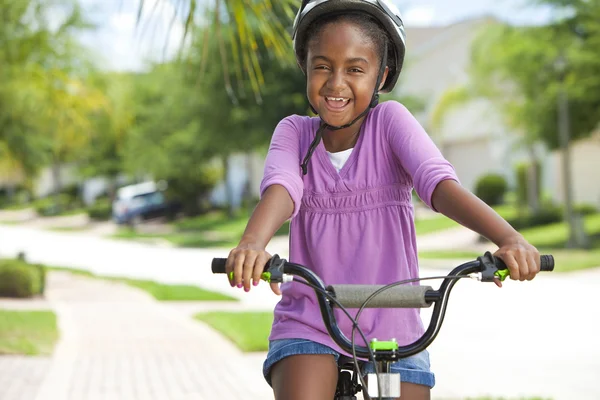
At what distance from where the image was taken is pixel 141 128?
43.9 metres

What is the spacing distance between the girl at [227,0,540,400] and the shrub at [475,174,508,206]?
35312 mm

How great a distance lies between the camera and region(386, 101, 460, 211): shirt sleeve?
113 inches

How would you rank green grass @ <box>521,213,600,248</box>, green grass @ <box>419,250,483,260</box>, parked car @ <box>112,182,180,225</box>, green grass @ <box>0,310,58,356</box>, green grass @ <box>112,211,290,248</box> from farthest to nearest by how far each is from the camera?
parked car @ <box>112,182,180,225</box>
green grass @ <box>112,211,290,248</box>
green grass @ <box>521,213,600,248</box>
green grass @ <box>419,250,483,260</box>
green grass @ <box>0,310,58,356</box>

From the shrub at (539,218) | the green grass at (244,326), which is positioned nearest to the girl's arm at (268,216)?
the green grass at (244,326)

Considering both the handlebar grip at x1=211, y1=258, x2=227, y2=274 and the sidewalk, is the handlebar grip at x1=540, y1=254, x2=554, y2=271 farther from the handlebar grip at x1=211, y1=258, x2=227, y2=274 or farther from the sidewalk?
the sidewalk

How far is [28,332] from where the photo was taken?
11688 millimetres

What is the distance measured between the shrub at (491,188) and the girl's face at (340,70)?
35386mm

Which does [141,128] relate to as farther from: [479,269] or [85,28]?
[479,269]

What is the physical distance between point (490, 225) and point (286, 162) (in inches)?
27.7

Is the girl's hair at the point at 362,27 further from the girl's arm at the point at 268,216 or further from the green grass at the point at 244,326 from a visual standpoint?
the green grass at the point at 244,326

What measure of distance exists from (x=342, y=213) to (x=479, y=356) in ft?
23.1

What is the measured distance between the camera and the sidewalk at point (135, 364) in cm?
819

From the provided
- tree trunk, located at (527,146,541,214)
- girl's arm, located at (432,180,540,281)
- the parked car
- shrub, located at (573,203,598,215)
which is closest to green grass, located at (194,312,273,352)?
girl's arm, located at (432,180,540,281)

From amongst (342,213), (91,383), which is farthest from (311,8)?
(91,383)
